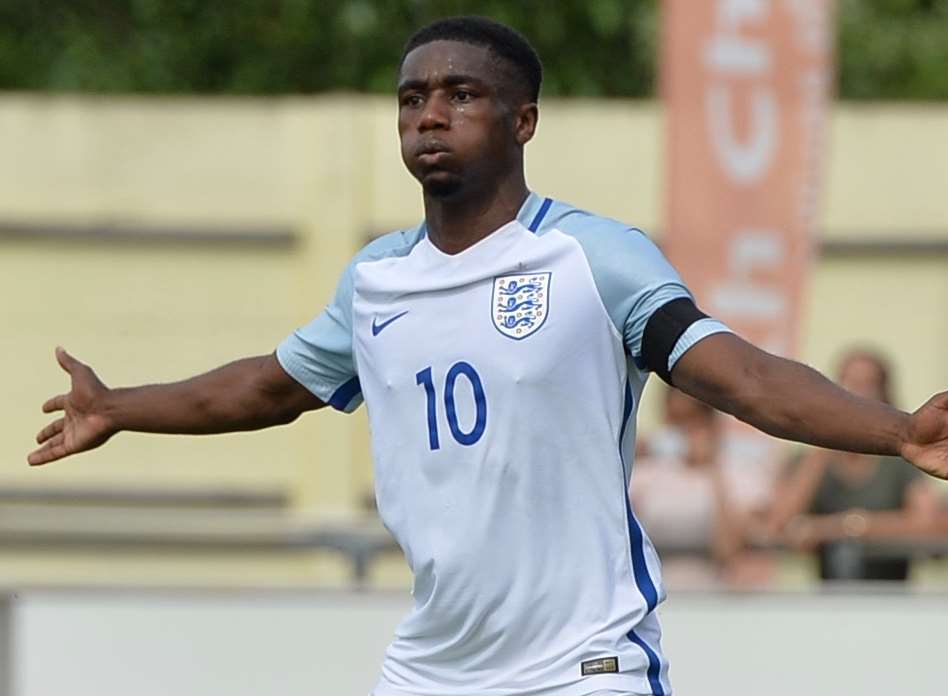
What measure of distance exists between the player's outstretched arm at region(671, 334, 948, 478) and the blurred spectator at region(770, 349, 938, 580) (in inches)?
186

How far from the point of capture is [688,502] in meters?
9.02

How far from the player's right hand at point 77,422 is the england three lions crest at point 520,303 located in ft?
3.66

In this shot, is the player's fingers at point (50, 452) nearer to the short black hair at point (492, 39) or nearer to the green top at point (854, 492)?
the short black hair at point (492, 39)

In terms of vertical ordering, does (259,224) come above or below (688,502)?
above

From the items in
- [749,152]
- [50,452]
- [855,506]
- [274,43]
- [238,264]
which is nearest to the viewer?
[50,452]

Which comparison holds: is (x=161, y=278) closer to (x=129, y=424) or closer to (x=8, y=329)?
(x=8, y=329)

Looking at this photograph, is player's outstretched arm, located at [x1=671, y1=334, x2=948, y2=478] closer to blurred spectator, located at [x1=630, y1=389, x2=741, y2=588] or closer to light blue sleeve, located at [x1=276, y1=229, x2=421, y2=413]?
light blue sleeve, located at [x1=276, y1=229, x2=421, y2=413]

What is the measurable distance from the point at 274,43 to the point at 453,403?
481 inches

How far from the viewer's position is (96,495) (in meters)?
13.7

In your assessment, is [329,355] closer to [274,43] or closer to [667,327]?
[667,327]

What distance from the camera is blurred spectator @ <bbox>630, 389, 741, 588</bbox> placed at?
8.94m

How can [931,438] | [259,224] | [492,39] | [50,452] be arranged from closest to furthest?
[931,438]
[492,39]
[50,452]
[259,224]

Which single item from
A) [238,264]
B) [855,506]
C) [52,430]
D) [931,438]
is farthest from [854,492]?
[238,264]

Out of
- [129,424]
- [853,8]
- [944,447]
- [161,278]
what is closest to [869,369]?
[129,424]
